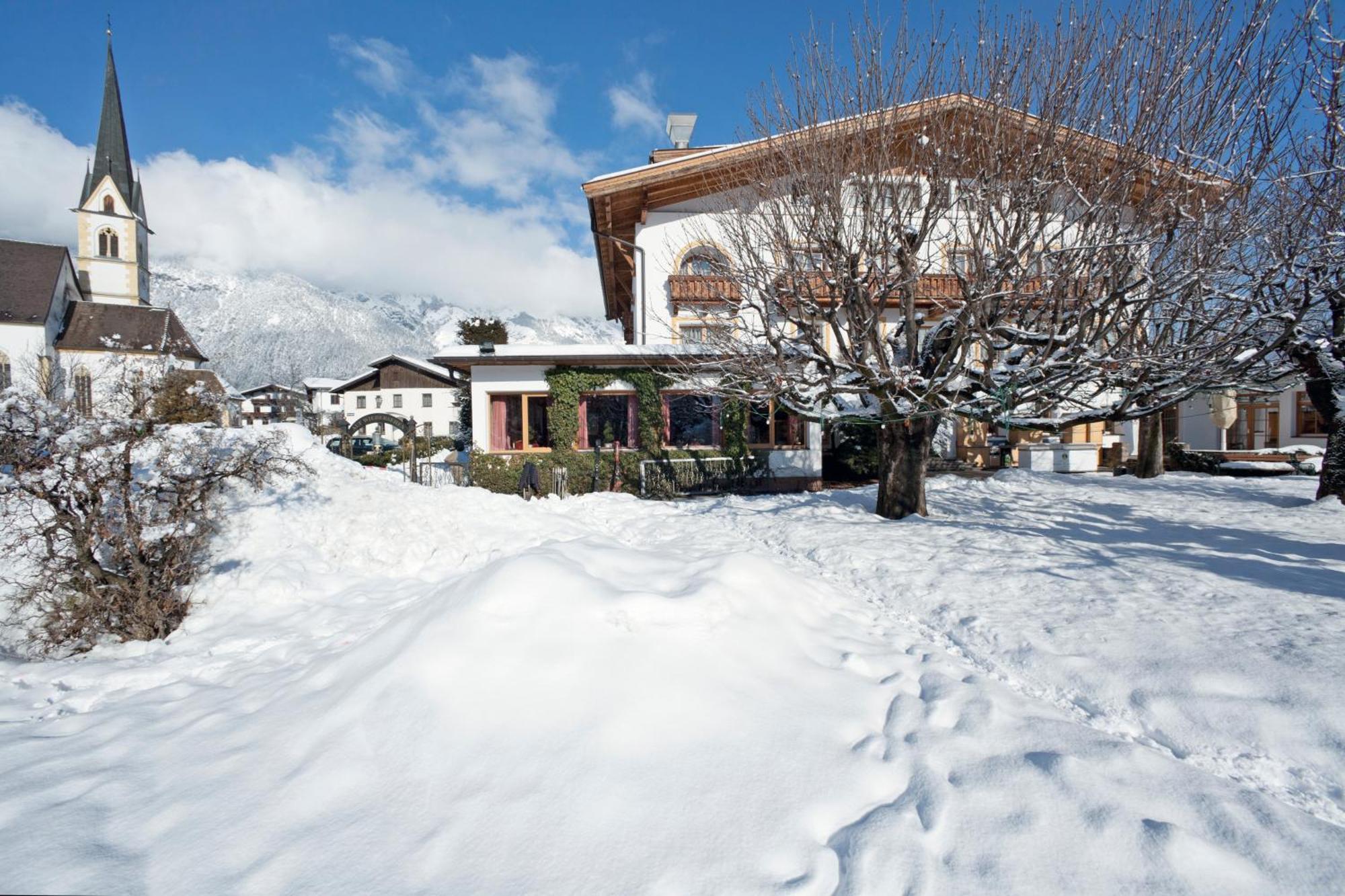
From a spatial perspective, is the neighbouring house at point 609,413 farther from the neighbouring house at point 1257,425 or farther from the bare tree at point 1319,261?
the neighbouring house at point 1257,425

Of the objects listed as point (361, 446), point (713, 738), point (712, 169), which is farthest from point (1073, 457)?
point (361, 446)

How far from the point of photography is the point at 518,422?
14852mm

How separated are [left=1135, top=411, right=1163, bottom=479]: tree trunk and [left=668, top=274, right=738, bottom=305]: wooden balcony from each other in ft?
33.5

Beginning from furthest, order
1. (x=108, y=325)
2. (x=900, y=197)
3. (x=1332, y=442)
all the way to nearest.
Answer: (x=108, y=325) < (x=1332, y=442) < (x=900, y=197)

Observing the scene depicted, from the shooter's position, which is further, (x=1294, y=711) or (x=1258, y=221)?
(x=1258, y=221)

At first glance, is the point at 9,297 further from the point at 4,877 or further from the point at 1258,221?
the point at 1258,221

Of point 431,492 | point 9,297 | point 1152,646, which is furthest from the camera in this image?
point 9,297

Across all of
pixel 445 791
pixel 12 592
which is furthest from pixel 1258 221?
pixel 12 592

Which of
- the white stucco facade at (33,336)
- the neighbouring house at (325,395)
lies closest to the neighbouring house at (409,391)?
the neighbouring house at (325,395)

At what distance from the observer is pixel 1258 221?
23.4 ft

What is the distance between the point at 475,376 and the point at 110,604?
9512 millimetres

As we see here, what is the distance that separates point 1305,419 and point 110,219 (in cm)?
8495

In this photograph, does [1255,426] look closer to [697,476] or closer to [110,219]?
[697,476]

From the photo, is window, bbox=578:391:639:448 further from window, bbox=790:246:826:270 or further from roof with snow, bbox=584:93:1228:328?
window, bbox=790:246:826:270
